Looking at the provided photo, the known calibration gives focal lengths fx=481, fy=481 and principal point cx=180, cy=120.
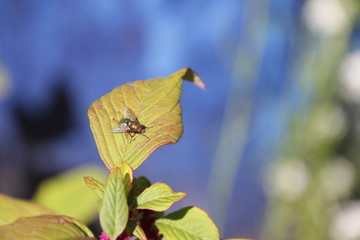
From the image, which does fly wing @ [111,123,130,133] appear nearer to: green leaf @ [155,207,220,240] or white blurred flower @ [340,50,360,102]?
green leaf @ [155,207,220,240]

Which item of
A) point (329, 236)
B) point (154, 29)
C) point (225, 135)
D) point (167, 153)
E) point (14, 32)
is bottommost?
point (329, 236)

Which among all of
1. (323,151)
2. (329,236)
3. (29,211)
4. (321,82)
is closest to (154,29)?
(321,82)

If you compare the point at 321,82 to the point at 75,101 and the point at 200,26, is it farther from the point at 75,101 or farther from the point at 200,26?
the point at 75,101

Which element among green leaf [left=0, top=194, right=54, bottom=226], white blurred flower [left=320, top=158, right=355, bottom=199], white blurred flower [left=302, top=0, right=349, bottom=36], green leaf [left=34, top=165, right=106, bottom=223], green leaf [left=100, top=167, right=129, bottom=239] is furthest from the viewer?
white blurred flower [left=320, top=158, right=355, bottom=199]

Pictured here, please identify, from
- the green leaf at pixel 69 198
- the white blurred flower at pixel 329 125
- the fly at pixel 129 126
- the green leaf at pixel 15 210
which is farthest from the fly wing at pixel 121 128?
the white blurred flower at pixel 329 125

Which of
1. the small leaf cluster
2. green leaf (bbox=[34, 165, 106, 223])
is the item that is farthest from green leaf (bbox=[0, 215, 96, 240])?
green leaf (bbox=[34, 165, 106, 223])

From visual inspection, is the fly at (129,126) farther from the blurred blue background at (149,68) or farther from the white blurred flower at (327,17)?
the white blurred flower at (327,17)

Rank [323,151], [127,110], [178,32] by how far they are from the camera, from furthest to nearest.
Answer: [178,32] < [323,151] < [127,110]
